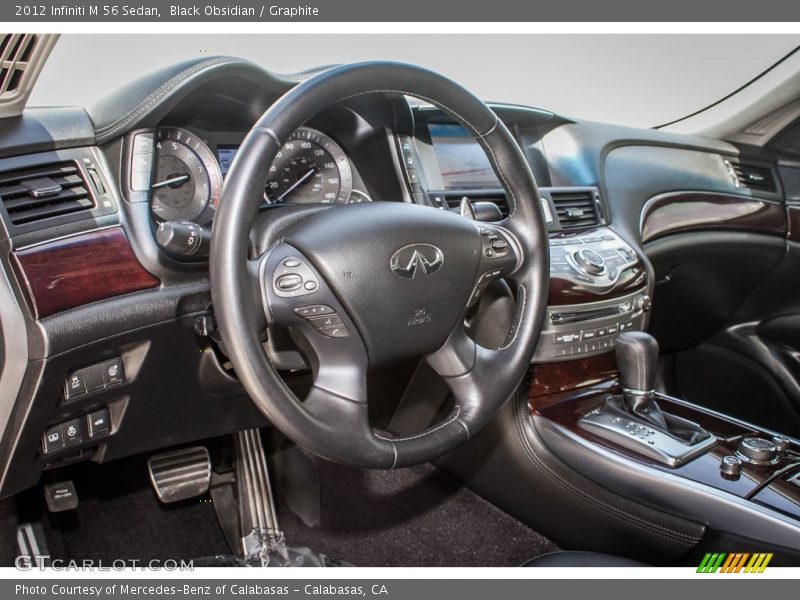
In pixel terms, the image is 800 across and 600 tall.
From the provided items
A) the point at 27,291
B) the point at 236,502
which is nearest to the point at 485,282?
the point at 27,291

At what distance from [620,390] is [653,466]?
34 cm

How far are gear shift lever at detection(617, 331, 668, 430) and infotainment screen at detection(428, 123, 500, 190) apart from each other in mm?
544

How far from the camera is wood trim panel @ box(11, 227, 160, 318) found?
1.28m

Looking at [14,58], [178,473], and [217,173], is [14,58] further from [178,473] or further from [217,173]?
[178,473]

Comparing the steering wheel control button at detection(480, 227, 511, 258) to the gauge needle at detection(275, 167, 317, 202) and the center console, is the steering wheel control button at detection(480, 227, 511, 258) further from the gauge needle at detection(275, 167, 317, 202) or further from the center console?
the gauge needle at detection(275, 167, 317, 202)

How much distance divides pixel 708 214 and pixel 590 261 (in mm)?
802

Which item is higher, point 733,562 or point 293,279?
point 293,279

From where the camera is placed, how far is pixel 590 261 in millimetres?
1905

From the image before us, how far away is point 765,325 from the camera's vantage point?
273 cm

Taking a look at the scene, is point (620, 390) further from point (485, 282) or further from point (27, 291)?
point (27, 291)

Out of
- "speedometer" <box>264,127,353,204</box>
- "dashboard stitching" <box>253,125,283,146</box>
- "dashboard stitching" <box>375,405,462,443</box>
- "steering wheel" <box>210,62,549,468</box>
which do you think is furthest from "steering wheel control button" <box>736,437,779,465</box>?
"dashboard stitching" <box>253,125,283,146</box>

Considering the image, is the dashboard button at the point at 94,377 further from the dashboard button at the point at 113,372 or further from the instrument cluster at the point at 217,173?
the instrument cluster at the point at 217,173

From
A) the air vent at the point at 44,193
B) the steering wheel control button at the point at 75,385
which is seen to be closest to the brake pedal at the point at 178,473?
the steering wheel control button at the point at 75,385

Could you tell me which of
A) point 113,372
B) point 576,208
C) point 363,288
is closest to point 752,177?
point 576,208
